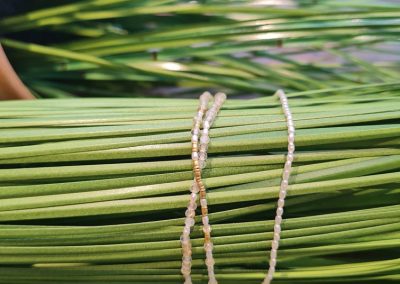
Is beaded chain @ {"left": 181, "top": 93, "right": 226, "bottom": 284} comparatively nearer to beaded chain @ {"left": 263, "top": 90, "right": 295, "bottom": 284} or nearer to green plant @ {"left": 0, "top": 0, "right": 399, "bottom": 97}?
beaded chain @ {"left": 263, "top": 90, "right": 295, "bottom": 284}

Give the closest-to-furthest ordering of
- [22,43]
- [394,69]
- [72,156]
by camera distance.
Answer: [72,156], [22,43], [394,69]

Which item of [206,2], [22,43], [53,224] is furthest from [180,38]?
[53,224]

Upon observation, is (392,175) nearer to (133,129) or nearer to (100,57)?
(133,129)

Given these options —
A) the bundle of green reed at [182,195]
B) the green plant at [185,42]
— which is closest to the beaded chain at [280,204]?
the bundle of green reed at [182,195]

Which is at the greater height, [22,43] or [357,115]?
[22,43]

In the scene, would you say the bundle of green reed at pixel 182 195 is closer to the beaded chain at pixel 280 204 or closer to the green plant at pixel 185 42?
the beaded chain at pixel 280 204

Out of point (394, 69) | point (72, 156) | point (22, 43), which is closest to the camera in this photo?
point (72, 156)

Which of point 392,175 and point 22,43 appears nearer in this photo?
point 392,175

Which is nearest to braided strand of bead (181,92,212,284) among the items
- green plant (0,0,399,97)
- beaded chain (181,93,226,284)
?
beaded chain (181,93,226,284)
